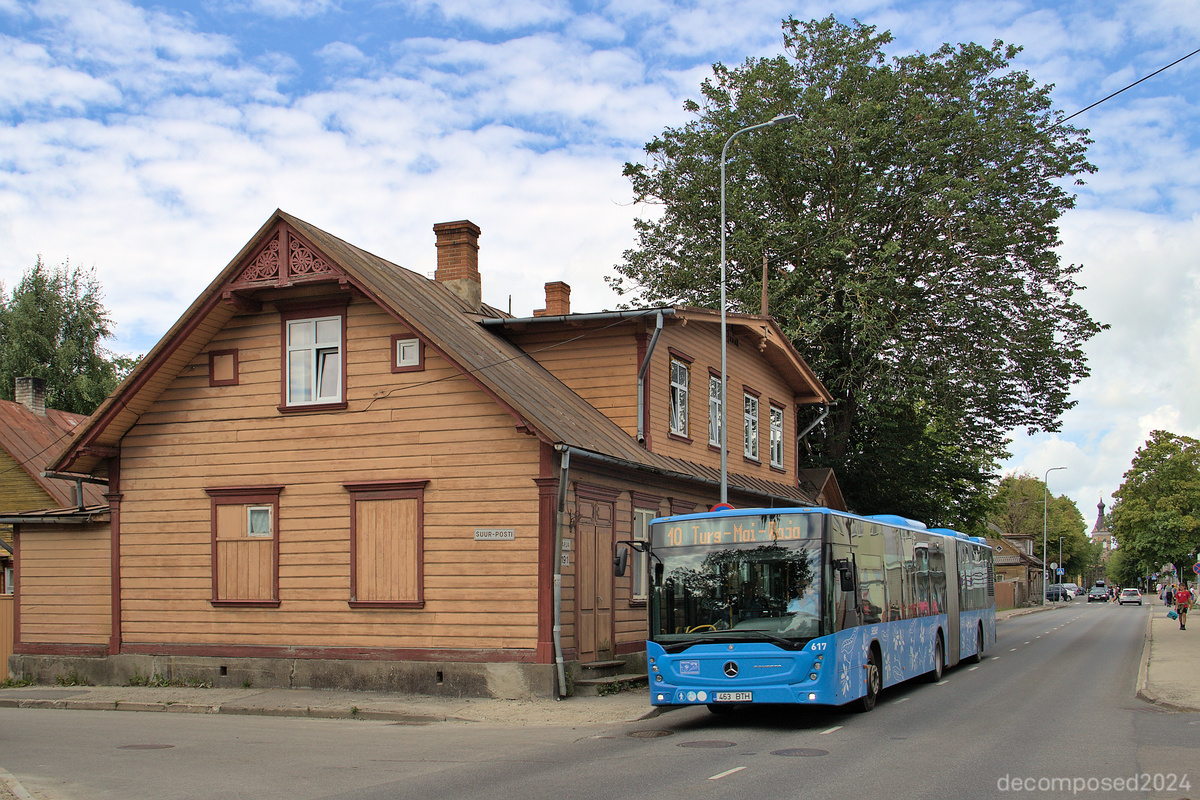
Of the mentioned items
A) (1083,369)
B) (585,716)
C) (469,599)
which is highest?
(1083,369)

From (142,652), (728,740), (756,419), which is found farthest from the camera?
(756,419)

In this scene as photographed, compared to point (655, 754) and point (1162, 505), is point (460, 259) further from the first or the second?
point (1162, 505)

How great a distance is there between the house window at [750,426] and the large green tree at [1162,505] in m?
56.3

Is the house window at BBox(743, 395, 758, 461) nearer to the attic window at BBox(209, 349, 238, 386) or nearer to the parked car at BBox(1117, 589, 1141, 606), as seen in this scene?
the attic window at BBox(209, 349, 238, 386)

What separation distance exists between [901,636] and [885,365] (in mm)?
16607

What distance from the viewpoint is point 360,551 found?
62.2ft

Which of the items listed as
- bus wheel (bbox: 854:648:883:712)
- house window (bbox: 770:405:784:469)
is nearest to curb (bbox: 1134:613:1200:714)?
bus wheel (bbox: 854:648:883:712)

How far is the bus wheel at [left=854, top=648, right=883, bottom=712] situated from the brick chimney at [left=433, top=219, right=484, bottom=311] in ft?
39.9

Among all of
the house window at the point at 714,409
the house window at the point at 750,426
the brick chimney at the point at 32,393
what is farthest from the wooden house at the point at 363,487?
the brick chimney at the point at 32,393

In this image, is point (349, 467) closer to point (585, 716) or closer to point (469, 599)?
point (469, 599)

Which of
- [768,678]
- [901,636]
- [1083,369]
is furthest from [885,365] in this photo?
[768,678]

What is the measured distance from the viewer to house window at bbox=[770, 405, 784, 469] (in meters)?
29.3

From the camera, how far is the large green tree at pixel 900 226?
32375 mm

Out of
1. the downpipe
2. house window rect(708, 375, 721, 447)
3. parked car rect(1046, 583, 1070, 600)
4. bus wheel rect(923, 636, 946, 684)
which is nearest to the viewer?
the downpipe
